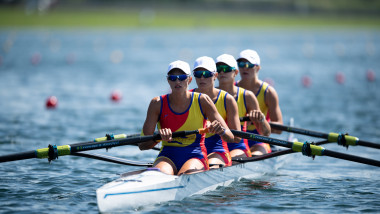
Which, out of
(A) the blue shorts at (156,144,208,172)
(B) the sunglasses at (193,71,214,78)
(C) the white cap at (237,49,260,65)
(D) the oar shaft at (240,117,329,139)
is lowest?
(A) the blue shorts at (156,144,208,172)

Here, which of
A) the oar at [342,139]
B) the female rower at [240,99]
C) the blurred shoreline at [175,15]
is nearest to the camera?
the female rower at [240,99]

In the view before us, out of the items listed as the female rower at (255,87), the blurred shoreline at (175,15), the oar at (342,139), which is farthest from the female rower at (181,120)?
the blurred shoreline at (175,15)

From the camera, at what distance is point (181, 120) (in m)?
8.12

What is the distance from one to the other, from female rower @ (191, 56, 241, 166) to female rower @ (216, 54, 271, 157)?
524 mm

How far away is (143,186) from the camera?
7.45 meters

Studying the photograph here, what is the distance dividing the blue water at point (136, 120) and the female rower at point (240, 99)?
0.67 meters

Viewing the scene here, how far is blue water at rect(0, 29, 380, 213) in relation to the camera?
27.5ft

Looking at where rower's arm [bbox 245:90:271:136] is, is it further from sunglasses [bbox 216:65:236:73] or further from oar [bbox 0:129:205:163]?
oar [bbox 0:129:205:163]

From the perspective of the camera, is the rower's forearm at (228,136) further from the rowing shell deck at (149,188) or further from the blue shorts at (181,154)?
the rowing shell deck at (149,188)

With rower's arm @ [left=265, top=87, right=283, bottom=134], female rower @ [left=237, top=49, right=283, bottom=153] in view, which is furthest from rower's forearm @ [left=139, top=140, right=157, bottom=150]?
rower's arm @ [left=265, top=87, right=283, bottom=134]

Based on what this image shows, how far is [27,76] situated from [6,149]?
15.9 meters

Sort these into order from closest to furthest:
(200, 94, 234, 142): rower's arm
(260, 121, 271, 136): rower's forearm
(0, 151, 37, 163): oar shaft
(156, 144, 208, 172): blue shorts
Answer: (0, 151, 37, 163): oar shaft → (200, 94, 234, 142): rower's arm → (156, 144, 208, 172): blue shorts → (260, 121, 271, 136): rower's forearm

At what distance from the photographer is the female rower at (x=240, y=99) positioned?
923 centimetres

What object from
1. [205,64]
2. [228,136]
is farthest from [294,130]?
[205,64]
